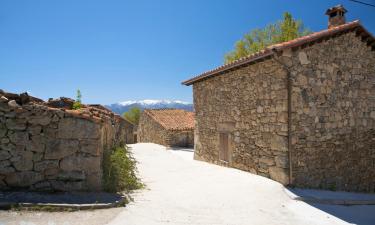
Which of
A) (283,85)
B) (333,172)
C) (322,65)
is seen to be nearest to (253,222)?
(283,85)

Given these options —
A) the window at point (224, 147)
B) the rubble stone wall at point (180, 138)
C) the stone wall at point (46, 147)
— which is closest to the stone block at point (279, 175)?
the window at point (224, 147)

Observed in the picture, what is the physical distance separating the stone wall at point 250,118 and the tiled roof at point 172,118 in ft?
30.9

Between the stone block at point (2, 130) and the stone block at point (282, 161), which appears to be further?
the stone block at point (282, 161)

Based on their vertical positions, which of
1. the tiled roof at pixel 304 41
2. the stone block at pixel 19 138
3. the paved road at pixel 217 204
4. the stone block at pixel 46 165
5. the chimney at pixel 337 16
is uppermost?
the chimney at pixel 337 16

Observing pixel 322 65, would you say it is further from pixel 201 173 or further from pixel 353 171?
pixel 201 173

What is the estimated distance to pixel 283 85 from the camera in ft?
27.1

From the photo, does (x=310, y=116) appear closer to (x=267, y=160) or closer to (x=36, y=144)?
(x=267, y=160)

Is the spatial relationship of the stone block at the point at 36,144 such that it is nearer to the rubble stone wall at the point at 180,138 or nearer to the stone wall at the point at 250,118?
the stone wall at the point at 250,118

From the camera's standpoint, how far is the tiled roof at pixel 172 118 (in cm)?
2259

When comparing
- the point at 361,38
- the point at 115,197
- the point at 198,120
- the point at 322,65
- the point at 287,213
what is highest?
the point at 361,38

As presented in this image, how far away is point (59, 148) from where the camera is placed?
5949mm

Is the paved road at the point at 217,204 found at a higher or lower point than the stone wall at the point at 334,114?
lower

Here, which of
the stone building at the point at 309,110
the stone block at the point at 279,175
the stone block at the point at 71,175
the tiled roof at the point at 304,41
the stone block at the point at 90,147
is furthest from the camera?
the stone building at the point at 309,110

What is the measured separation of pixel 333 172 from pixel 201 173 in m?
4.03
